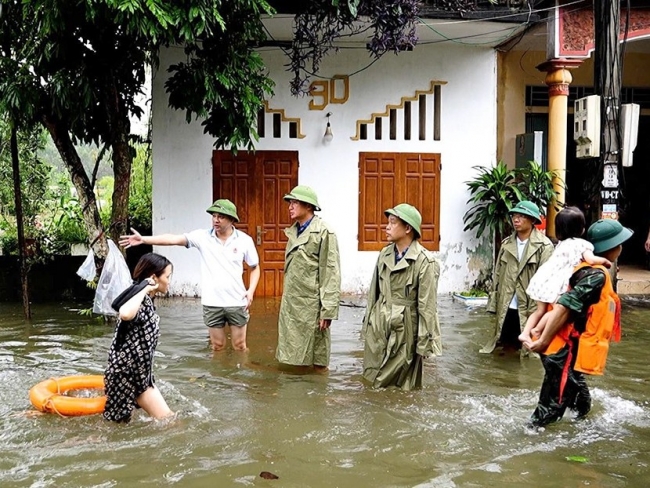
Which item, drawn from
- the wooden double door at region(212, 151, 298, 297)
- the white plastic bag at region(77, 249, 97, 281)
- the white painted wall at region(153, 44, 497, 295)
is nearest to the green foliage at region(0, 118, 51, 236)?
the white painted wall at region(153, 44, 497, 295)

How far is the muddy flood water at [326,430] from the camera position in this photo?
4.64m

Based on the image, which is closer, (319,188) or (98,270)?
(98,270)

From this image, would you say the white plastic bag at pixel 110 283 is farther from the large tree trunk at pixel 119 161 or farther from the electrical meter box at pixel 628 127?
the electrical meter box at pixel 628 127

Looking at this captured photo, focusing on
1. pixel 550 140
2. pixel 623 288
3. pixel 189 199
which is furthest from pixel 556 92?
pixel 189 199

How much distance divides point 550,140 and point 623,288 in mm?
2771

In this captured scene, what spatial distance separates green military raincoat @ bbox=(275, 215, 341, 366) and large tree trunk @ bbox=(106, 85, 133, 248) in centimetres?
347

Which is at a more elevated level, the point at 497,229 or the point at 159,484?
the point at 497,229

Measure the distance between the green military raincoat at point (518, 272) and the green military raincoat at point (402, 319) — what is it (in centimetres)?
183

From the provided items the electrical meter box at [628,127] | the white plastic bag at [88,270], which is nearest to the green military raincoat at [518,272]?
Result: the electrical meter box at [628,127]

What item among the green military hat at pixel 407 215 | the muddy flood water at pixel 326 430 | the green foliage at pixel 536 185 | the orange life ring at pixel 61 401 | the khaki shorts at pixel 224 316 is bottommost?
the muddy flood water at pixel 326 430

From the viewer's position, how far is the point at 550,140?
1135cm

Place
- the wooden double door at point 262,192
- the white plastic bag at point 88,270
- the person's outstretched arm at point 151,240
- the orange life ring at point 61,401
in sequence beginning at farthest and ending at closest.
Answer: the wooden double door at point 262,192
the white plastic bag at point 88,270
the person's outstretched arm at point 151,240
the orange life ring at point 61,401

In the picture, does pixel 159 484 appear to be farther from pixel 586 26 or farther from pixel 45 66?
pixel 586 26

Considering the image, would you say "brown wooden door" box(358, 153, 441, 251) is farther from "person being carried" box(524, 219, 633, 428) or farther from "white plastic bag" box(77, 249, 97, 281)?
"person being carried" box(524, 219, 633, 428)
